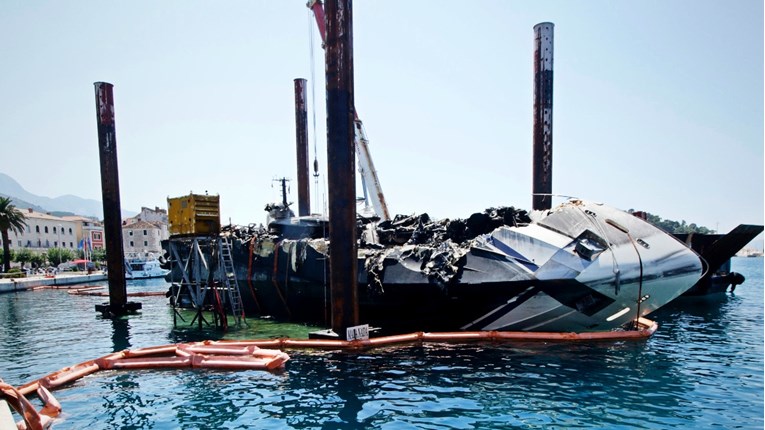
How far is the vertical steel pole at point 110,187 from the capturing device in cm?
2227

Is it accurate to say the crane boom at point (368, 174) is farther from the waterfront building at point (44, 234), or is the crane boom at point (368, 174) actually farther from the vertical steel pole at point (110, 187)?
the waterfront building at point (44, 234)

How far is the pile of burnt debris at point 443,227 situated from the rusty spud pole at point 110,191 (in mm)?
12652

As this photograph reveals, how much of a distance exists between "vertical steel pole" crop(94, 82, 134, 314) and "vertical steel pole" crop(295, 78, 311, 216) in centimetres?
1264

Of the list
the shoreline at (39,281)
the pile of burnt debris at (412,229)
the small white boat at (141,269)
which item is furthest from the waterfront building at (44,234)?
the pile of burnt debris at (412,229)

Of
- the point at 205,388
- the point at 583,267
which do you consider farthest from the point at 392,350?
the point at 583,267

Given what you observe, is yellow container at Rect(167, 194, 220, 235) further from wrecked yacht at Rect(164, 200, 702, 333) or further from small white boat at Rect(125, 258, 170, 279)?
small white boat at Rect(125, 258, 170, 279)

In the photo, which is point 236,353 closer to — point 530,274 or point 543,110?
point 530,274

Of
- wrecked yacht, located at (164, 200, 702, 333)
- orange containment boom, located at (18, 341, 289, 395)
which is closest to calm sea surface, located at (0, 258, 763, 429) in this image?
orange containment boom, located at (18, 341, 289, 395)

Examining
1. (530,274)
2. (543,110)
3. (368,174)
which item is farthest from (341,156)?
(368,174)

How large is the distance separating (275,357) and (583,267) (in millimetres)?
8889

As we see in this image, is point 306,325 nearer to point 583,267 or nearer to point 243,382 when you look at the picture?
point 243,382

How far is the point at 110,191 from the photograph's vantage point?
22.8 m

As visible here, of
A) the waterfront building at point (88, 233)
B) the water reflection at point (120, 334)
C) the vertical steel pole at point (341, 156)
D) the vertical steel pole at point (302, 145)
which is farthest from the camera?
the waterfront building at point (88, 233)

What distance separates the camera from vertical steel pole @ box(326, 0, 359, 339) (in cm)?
1355
